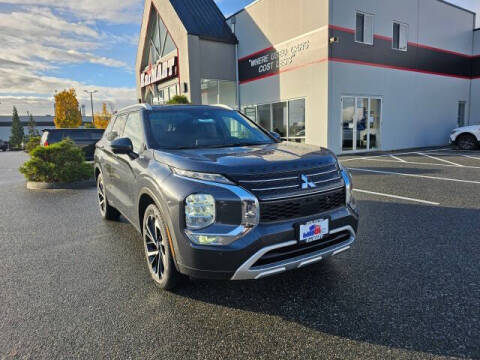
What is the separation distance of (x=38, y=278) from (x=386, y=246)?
3.99 m

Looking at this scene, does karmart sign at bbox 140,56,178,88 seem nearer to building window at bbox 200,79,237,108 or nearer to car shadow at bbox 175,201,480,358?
building window at bbox 200,79,237,108

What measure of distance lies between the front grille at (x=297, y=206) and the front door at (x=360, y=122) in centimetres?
1159

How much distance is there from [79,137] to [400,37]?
1536cm

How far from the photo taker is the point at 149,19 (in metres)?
21.5

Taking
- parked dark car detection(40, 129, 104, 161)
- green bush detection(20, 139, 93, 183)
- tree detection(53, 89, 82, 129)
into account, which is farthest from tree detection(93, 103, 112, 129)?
green bush detection(20, 139, 93, 183)

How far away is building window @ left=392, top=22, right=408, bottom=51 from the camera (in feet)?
48.5

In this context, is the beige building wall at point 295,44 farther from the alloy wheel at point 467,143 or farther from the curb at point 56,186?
the curb at point 56,186

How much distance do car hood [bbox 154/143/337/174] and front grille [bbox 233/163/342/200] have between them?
4 centimetres

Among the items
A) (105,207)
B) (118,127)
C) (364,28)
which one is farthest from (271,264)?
(364,28)

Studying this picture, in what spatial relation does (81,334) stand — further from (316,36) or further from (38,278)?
(316,36)

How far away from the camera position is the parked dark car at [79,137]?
44.4 ft

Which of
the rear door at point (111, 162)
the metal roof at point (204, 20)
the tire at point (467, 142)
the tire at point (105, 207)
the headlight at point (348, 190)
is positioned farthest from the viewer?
the metal roof at point (204, 20)

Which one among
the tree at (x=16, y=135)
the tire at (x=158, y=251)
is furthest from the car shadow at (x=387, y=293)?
the tree at (x=16, y=135)

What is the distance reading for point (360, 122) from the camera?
14086 millimetres
